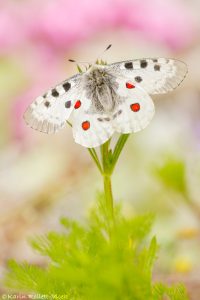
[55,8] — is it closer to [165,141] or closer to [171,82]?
[165,141]

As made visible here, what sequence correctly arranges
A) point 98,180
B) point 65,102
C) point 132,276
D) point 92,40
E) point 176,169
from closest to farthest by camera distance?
point 132,276 < point 65,102 < point 176,169 < point 98,180 < point 92,40

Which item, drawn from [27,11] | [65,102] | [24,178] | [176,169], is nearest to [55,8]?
[27,11]

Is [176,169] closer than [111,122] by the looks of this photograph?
No

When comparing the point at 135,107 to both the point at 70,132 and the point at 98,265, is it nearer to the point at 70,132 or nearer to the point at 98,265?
the point at 98,265

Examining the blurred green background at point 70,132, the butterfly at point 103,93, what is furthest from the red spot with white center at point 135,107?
the blurred green background at point 70,132

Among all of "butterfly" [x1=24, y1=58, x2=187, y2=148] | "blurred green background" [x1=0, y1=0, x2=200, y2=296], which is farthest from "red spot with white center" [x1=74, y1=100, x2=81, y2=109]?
"blurred green background" [x1=0, y1=0, x2=200, y2=296]

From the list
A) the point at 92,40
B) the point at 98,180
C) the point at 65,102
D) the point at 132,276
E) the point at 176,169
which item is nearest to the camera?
Answer: the point at 132,276

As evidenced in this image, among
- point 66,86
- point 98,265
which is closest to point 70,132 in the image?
point 66,86
